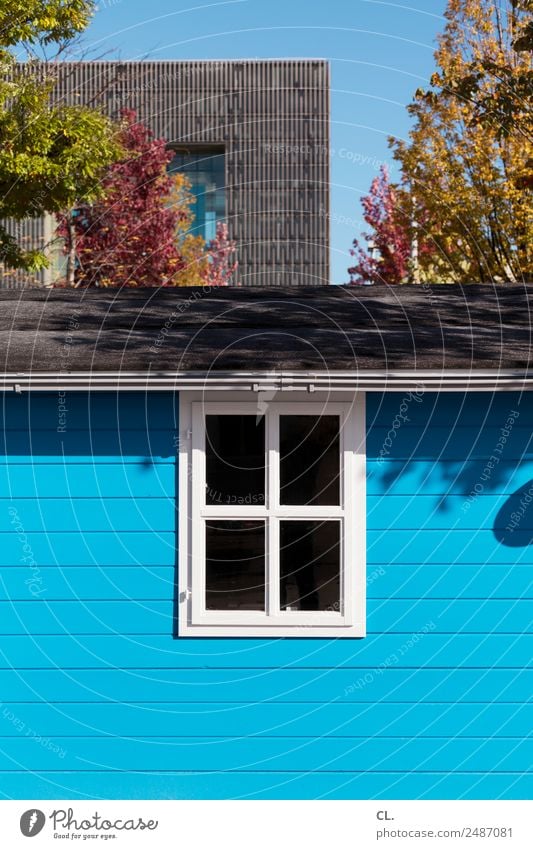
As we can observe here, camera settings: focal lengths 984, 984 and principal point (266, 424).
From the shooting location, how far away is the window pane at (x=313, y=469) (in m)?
6.25

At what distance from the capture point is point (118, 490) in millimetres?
6262

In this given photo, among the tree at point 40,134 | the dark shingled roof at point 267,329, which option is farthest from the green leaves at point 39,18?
the dark shingled roof at point 267,329

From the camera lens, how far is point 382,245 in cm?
2544

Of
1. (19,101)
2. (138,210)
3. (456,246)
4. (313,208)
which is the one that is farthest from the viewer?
(313,208)

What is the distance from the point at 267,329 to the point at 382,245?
19.7 metres

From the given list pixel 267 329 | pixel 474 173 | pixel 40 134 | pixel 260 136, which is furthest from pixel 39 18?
pixel 260 136

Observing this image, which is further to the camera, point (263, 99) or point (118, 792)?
point (263, 99)

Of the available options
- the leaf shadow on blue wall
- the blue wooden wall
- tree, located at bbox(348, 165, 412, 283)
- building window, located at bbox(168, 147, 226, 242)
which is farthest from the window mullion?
building window, located at bbox(168, 147, 226, 242)

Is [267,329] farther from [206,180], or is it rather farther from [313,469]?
[206,180]

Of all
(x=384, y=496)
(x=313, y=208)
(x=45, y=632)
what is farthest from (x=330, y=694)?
(x=313, y=208)

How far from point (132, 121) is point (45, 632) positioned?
22539 mm

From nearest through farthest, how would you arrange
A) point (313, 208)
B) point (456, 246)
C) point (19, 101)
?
point (19, 101) → point (456, 246) → point (313, 208)

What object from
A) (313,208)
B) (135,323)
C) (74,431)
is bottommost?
(74,431)
